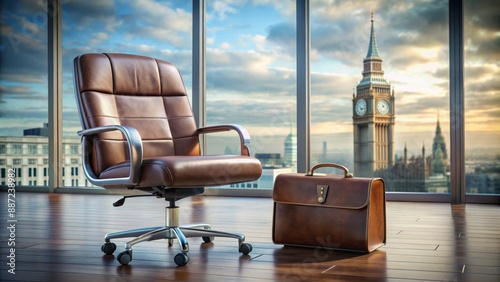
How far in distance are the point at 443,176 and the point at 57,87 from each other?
11.8 feet

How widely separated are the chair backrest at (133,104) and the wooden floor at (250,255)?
0.44 meters

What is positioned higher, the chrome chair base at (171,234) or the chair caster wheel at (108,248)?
the chrome chair base at (171,234)

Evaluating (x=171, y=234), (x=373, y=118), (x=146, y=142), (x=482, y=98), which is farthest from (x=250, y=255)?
(x=482, y=98)

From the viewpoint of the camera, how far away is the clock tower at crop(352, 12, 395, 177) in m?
4.68

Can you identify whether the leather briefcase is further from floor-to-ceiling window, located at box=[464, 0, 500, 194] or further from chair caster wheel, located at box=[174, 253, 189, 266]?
floor-to-ceiling window, located at box=[464, 0, 500, 194]

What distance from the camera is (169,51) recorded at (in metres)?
5.31

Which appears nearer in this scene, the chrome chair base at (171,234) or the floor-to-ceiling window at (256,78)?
the chrome chair base at (171,234)

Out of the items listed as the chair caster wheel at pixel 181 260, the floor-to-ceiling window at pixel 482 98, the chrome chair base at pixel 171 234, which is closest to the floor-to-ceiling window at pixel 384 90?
the floor-to-ceiling window at pixel 482 98

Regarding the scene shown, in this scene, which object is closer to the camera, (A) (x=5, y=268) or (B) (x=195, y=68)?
(A) (x=5, y=268)

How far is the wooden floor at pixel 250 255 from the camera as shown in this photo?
1.98 meters

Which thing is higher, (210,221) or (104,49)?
(104,49)

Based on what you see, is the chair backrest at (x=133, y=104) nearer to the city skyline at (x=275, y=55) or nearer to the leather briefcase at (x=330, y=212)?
the leather briefcase at (x=330, y=212)

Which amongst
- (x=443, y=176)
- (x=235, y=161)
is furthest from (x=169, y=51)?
(x=235, y=161)

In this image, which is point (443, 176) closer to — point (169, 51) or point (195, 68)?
point (195, 68)
